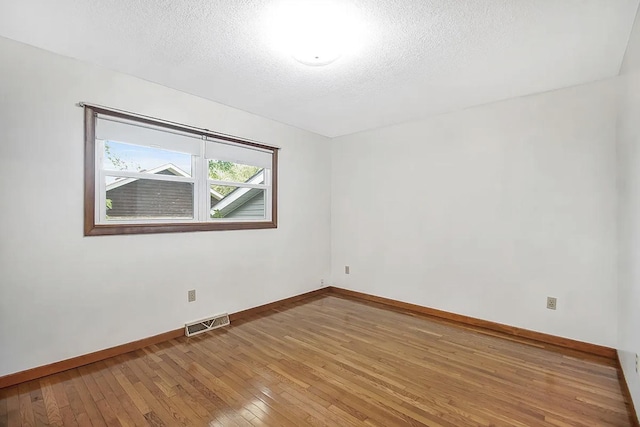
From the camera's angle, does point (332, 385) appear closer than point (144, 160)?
Yes

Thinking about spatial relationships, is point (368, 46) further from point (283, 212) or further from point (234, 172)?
point (283, 212)

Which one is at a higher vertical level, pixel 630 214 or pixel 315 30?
pixel 315 30

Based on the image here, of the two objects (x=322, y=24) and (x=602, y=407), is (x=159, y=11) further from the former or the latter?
(x=602, y=407)

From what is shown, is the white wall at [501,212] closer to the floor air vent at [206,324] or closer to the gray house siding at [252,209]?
the gray house siding at [252,209]

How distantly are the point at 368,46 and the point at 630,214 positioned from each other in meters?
2.15

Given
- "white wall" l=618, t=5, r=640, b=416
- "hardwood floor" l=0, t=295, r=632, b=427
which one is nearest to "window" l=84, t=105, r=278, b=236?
"hardwood floor" l=0, t=295, r=632, b=427

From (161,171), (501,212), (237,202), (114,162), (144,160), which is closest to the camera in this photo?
(114,162)

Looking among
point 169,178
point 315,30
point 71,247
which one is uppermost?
point 315,30

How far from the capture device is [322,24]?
6.18ft

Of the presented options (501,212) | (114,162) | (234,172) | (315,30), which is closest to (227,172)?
(234,172)

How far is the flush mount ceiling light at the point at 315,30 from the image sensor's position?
1.76 m

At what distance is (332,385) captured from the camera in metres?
2.13

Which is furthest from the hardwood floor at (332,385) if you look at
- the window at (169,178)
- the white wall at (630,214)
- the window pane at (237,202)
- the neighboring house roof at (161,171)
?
the neighboring house roof at (161,171)

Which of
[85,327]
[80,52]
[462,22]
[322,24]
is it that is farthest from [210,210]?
[462,22]
